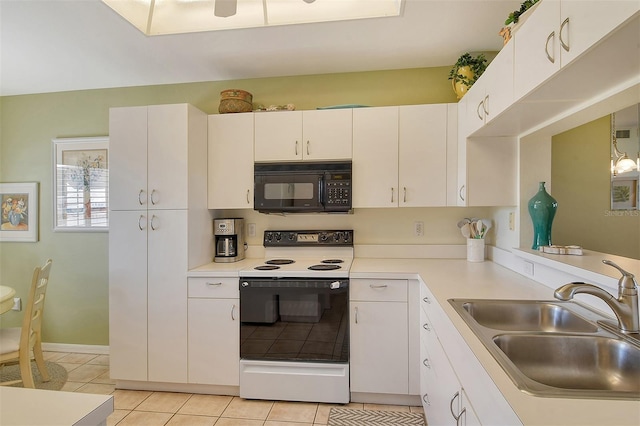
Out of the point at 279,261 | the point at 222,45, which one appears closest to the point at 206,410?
the point at 279,261

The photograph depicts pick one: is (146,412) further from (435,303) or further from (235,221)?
(435,303)

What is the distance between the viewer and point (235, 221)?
9.09ft

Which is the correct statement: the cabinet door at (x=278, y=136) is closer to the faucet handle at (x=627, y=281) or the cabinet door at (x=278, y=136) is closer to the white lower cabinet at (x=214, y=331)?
the white lower cabinet at (x=214, y=331)

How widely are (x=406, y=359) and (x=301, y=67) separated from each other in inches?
92.3

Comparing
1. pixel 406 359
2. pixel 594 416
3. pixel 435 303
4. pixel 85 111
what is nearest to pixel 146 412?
pixel 406 359

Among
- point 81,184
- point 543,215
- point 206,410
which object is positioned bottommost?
point 206,410

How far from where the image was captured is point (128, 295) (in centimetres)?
250

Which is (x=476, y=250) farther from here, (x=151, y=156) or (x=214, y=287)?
(x=151, y=156)

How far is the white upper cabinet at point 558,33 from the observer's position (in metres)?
0.90

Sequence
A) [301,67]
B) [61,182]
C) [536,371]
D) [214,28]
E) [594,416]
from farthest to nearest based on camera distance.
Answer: [61,182] < [301,67] < [214,28] < [536,371] < [594,416]

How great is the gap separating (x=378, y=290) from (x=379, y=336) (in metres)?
0.31

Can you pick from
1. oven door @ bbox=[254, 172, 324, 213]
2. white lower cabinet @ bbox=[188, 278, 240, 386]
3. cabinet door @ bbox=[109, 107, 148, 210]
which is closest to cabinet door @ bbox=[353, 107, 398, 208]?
oven door @ bbox=[254, 172, 324, 213]

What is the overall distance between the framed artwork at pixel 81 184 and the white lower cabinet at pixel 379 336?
8.27 ft

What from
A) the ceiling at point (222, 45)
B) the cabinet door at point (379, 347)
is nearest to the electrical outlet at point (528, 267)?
the cabinet door at point (379, 347)
